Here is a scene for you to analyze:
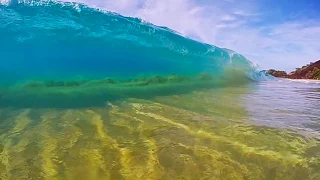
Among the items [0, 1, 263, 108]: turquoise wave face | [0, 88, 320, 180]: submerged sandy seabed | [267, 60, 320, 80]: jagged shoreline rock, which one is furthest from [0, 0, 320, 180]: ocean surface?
[267, 60, 320, 80]: jagged shoreline rock

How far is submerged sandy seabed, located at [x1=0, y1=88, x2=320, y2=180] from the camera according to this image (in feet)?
6.61

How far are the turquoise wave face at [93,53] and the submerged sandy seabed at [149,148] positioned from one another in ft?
16.0

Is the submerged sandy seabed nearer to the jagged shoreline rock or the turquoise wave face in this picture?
the turquoise wave face

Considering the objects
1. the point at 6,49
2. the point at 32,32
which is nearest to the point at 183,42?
the point at 32,32

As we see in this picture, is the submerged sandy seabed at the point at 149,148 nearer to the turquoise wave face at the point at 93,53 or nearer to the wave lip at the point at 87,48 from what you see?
the turquoise wave face at the point at 93,53

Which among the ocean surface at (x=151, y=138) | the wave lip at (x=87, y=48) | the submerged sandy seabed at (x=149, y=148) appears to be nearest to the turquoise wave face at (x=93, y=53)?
the wave lip at (x=87, y=48)

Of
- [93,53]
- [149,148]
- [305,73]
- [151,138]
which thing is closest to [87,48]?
[93,53]

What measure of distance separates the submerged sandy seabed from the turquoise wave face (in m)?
4.86

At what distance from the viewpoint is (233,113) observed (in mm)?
4117

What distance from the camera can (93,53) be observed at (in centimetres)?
1165

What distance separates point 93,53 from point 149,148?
9.70m

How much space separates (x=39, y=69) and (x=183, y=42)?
770cm

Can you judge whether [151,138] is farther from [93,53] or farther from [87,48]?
[87,48]

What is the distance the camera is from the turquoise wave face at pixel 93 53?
31.9 ft
